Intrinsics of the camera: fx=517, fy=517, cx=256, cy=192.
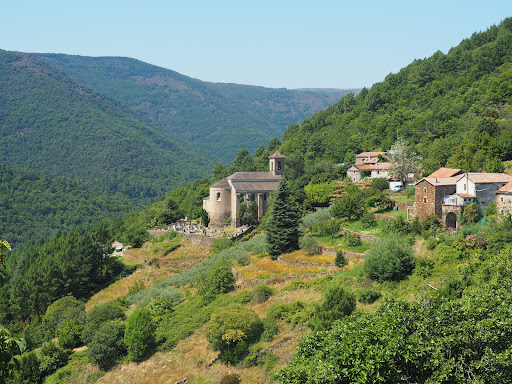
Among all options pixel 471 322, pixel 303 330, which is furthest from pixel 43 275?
pixel 471 322

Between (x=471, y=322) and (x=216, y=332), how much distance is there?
16.2 m

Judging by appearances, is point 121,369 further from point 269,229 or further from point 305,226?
point 305,226

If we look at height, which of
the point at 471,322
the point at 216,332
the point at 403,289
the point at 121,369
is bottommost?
the point at 121,369

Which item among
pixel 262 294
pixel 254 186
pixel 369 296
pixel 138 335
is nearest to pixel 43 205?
pixel 254 186

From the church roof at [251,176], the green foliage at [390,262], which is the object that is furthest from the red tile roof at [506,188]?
the church roof at [251,176]

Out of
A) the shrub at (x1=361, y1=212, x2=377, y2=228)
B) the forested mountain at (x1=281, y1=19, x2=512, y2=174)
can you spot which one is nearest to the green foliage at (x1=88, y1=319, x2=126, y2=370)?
the shrub at (x1=361, y1=212, x2=377, y2=228)

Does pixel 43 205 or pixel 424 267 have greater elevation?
pixel 424 267

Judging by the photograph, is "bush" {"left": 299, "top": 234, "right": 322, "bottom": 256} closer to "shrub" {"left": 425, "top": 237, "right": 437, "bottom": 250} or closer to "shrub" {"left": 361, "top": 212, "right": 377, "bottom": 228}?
"shrub" {"left": 361, "top": 212, "right": 377, "bottom": 228}

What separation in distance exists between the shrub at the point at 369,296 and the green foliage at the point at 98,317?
19446mm

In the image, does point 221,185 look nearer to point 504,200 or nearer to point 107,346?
point 107,346

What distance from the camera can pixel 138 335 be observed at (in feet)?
111

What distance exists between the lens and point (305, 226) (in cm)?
Result: 4834

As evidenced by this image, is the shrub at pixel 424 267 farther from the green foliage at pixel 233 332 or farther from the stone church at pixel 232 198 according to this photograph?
the stone church at pixel 232 198

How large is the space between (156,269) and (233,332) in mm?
24971
